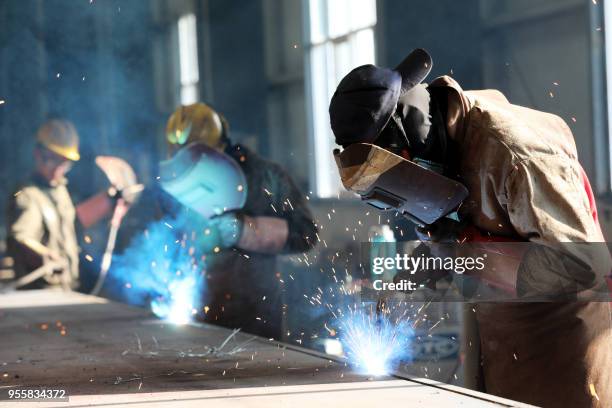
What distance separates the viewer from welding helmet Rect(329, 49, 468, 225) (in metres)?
1.46

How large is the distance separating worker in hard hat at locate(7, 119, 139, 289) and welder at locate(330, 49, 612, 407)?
3.86m

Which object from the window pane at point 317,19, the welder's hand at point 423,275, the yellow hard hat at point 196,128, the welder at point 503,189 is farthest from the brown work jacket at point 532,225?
the window pane at point 317,19

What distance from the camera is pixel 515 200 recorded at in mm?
1408

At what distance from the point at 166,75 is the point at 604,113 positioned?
5.09m

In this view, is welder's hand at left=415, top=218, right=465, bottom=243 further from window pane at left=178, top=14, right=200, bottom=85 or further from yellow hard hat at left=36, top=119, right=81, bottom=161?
window pane at left=178, top=14, right=200, bottom=85

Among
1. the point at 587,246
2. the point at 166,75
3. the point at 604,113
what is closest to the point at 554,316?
the point at 587,246

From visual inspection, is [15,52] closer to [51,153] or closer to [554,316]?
[51,153]

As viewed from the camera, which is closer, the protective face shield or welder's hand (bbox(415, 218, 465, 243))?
the protective face shield

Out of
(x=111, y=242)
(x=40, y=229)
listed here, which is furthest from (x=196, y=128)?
(x=111, y=242)

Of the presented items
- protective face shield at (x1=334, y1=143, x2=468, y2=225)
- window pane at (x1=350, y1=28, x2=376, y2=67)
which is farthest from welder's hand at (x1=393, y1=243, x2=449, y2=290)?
window pane at (x1=350, y1=28, x2=376, y2=67)

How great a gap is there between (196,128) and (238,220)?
19.0 inches

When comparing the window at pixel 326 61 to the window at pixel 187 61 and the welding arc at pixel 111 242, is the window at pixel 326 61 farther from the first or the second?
the window at pixel 187 61

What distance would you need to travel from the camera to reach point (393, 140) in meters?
1.49

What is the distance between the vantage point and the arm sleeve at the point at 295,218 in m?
2.98
